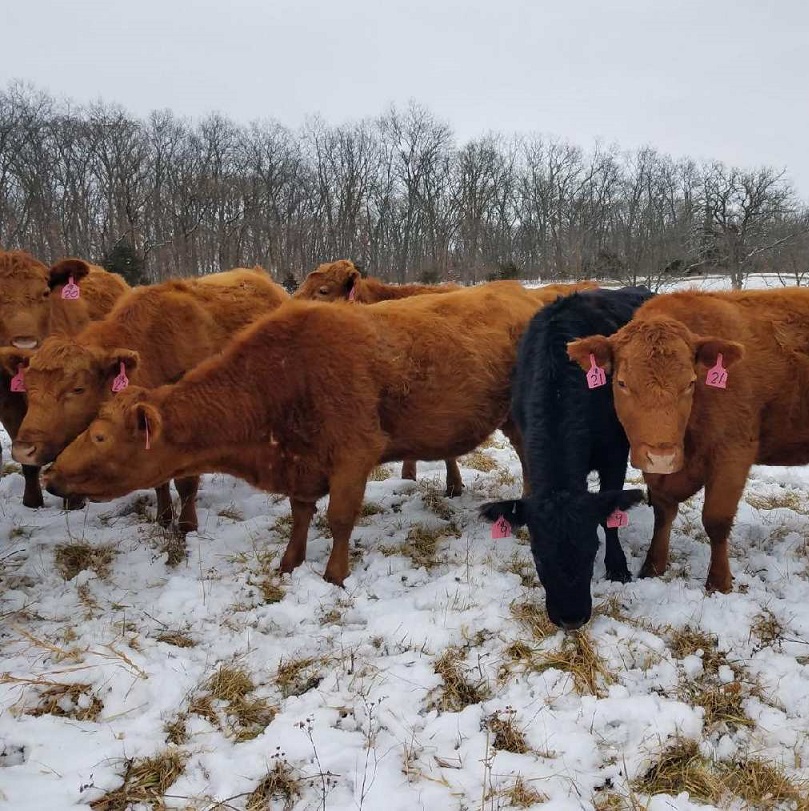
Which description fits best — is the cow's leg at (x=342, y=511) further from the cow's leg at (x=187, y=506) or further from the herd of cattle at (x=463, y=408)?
the cow's leg at (x=187, y=506)

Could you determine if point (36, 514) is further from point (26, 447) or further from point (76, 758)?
point (76, 758)

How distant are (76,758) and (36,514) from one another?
3.62 m

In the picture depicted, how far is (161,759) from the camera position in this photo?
269cm

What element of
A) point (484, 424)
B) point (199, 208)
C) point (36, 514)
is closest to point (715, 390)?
point (484, 424)

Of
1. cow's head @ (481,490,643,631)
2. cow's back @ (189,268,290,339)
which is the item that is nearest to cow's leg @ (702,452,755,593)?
cow's head @ (481,490,643,631)

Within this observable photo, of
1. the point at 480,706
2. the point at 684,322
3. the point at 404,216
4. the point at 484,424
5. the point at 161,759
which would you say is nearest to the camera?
the point at 161,759

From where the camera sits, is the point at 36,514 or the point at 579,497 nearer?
the point at 579,497

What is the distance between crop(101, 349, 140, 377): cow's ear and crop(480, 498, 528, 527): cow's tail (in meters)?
3.13

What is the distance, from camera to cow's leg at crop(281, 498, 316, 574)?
179 inches

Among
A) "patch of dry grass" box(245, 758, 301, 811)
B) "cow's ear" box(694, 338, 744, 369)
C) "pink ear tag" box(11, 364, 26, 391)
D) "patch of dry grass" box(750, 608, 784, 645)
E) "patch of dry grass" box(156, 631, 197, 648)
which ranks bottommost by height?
"patch of dry grass" box(245, 758, 301, 811)

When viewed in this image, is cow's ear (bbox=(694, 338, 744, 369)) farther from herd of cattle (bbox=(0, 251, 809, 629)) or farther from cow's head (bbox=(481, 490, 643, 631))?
cow's head (bbox=(481, 490, 643, 631))

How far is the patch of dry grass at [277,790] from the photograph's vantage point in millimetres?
2475

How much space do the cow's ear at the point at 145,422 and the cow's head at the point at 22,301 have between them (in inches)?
102

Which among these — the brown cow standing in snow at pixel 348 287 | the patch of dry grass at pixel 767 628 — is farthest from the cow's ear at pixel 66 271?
the patch of dry grass at pixel 767 628
